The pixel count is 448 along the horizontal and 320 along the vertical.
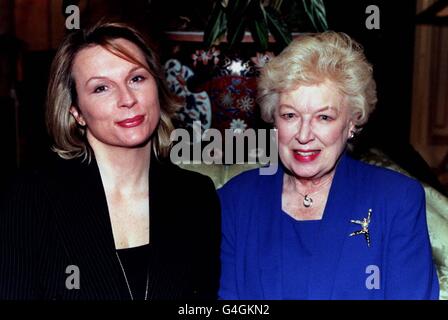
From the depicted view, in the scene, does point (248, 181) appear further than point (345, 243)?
Yes

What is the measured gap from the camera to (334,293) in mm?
1611

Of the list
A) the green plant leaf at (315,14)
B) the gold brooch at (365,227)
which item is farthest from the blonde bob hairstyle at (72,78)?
the green plant leaf at (315,14)

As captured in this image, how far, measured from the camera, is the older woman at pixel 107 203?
1544 mm

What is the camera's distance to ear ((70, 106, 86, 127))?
1703 mm

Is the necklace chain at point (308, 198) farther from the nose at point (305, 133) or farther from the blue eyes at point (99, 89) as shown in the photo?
the blue eyes at point (99, 89)

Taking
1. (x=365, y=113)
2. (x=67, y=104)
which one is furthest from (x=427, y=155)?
(x=67, y=104)

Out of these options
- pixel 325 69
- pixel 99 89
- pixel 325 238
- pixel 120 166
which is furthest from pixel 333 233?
pixel 99 89

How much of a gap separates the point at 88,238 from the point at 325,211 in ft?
2.16

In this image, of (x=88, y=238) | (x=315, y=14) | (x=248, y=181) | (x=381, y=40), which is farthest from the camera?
(x=381, y=40)

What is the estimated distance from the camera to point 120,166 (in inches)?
67.6

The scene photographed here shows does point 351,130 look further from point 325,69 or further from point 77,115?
point 77,115

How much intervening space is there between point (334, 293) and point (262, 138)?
2.52 feet

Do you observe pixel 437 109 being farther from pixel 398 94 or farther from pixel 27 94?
pixel 27 94
